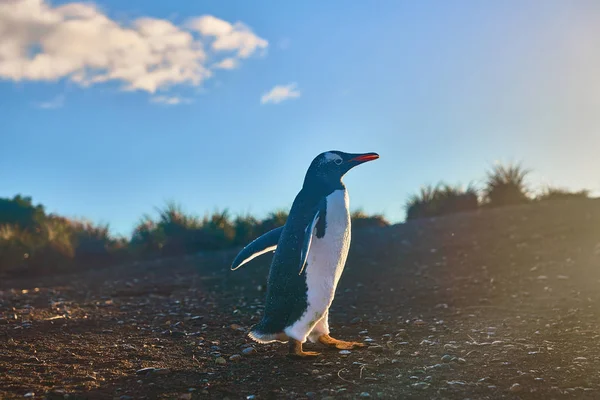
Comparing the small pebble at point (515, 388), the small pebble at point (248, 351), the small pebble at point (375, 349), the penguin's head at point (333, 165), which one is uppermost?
the penguin's head at point (333, 165)

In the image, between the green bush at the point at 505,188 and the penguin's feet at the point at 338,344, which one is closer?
the penguin's feet at the point at 338,344

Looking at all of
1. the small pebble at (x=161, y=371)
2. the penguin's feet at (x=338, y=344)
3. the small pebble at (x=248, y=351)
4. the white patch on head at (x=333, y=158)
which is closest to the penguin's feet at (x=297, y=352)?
the penguin's feet at (x=338, y=344)

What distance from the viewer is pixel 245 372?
348cm

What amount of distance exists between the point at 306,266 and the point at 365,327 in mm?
1425

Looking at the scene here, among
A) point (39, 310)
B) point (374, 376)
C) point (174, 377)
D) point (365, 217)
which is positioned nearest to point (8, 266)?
point (39, 310)

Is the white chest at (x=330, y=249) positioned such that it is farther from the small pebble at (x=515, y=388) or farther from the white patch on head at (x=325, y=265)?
the small pebble at (x=515, y=388)

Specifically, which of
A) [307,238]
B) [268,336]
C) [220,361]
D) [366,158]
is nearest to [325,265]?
[307,238]

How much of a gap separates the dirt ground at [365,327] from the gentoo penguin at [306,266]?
223 millimetres

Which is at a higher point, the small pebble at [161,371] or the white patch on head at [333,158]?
the white patch on head at [333,158]

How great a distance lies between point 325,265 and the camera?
3713 mm

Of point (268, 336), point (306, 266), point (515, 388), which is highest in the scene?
point (306, 266)

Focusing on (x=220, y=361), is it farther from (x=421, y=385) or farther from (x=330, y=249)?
(x=421, y=385)

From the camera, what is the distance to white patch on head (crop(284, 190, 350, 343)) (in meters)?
3.64

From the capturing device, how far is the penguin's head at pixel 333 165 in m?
3.92
